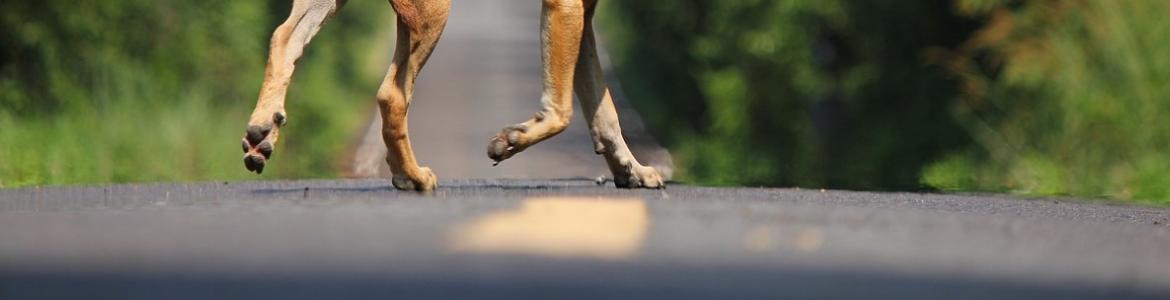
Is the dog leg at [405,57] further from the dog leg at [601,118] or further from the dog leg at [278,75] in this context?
the dog leg at [601,118]

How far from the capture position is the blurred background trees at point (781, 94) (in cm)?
1326

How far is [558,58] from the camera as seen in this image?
9055 mm

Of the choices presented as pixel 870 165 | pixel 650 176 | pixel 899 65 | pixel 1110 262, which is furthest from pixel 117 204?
pixel 899 65

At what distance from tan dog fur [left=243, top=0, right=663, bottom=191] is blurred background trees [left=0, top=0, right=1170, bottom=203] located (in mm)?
3474

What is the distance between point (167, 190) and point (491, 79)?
2604 cm

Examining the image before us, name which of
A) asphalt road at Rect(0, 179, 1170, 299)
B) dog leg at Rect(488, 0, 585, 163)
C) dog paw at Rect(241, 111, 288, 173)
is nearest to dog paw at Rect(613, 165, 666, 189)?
asphalt road at Rect(0, 179, 1170, 299)

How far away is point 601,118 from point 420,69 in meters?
0.79

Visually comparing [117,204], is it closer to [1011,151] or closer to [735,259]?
[735,259]

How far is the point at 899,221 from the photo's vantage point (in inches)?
317

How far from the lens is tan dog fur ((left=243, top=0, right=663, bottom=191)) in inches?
338

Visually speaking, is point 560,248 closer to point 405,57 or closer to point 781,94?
point 405,57

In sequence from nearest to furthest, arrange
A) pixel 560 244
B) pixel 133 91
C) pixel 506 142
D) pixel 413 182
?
pixel 560 244
pixel 506 142
pixel 413 182
pixel 133 91

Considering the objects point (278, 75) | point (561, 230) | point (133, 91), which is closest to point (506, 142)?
point (278, 75)

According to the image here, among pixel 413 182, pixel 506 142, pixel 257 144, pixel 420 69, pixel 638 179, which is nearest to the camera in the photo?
pixel 257 144
